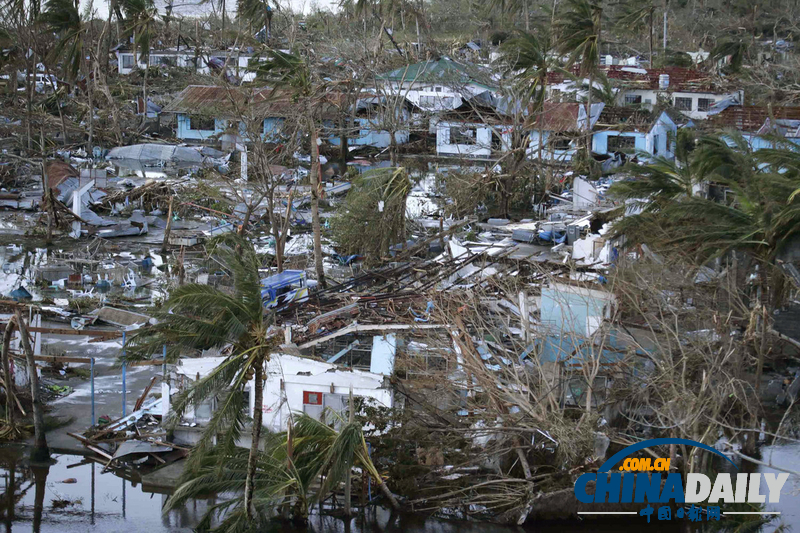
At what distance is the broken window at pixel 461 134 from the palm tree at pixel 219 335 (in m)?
24.5

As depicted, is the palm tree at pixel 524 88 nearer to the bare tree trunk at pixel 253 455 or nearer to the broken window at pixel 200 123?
the broken window at pixel 200 123

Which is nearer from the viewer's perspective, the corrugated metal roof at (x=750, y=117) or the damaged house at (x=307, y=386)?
the damaged house at (x=307, y=386)

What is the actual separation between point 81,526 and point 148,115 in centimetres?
3250

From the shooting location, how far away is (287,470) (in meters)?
10.3

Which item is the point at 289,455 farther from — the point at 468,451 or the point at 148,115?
the point at 148,115

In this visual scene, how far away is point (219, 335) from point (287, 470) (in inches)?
82.5

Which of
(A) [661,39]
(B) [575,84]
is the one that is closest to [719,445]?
(B) [575,84]

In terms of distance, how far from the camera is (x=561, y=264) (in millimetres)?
17016

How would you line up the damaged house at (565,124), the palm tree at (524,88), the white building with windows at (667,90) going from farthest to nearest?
the white building with windows at (667,90), the damaged house at (565,124), the palm tree at (524,88)

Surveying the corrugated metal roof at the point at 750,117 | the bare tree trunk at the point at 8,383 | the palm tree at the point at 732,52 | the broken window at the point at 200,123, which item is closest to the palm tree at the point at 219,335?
the bare tree trunk at the point at 8,383

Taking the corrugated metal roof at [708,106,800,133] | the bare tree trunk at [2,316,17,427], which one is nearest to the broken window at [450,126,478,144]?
the corrugated metal roof at [708,106,800,133]

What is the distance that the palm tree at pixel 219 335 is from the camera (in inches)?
360

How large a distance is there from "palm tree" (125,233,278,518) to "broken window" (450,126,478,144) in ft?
80.4

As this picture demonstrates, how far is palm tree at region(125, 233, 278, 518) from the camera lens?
9.14 meters
